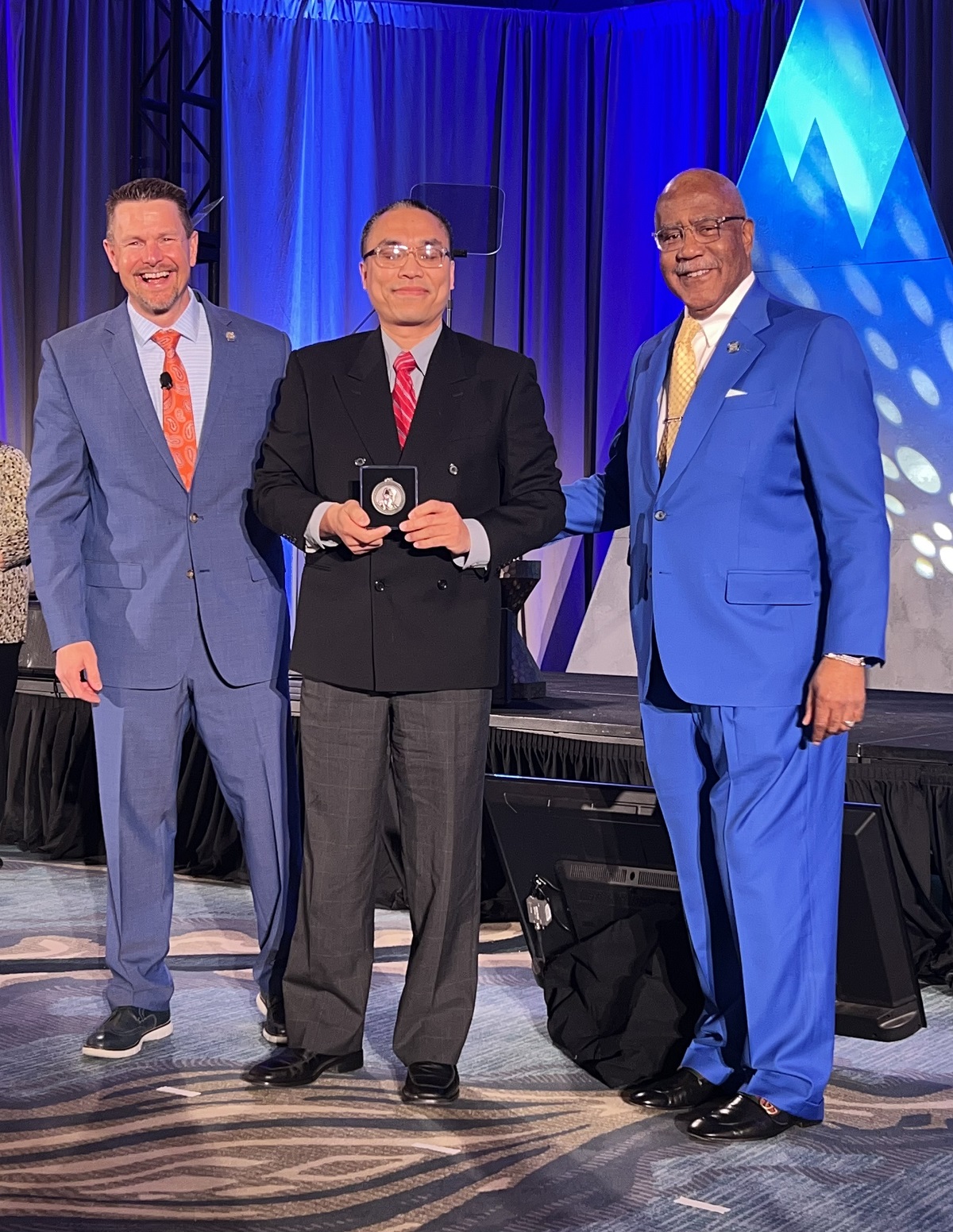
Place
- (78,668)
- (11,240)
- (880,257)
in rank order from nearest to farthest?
(78,668) < (880,257) < (11,240)

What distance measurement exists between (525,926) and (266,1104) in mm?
675

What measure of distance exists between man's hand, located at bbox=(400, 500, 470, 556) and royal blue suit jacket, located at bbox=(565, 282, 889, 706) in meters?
0.37

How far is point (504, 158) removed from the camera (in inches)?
299

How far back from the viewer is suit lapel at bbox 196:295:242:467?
2.72 meters

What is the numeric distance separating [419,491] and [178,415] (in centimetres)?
62

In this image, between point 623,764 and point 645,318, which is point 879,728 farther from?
point 645,318

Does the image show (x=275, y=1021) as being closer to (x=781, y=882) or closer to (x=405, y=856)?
(x=405, y=856)

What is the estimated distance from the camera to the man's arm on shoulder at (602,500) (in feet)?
8.96

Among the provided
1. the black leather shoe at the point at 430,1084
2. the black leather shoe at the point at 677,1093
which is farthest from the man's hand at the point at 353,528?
the black leather shoe at the point at 677,1093

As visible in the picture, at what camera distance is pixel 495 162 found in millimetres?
7605

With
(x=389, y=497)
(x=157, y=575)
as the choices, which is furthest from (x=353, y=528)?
(x=157, y=575)

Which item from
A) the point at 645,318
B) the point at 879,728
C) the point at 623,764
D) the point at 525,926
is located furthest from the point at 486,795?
the point at 645,318

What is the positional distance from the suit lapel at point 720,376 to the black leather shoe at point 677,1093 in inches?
40.6

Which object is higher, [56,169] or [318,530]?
[56,169]
